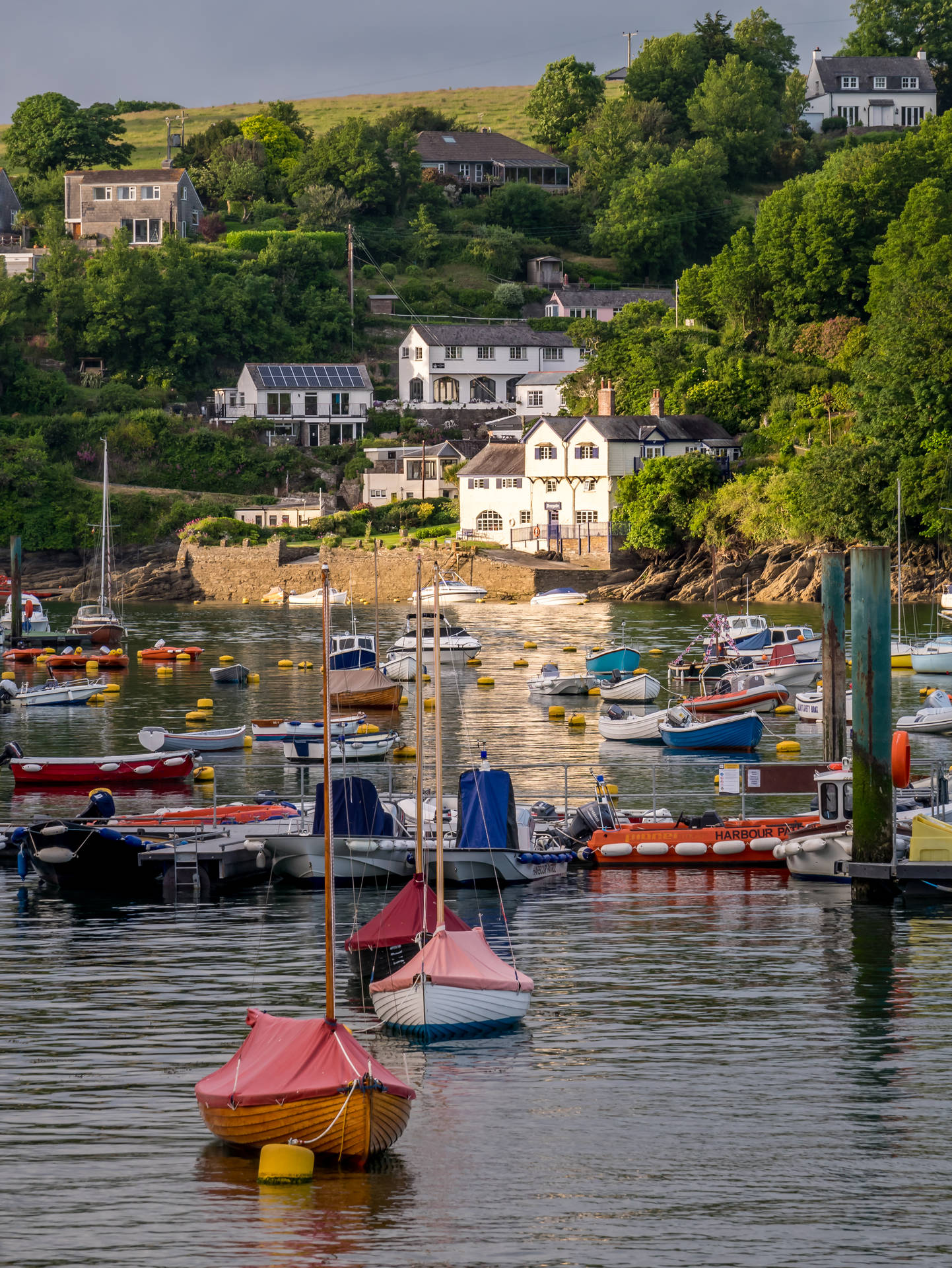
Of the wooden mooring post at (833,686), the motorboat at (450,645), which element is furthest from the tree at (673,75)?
the wooden mooring post at (833,686)

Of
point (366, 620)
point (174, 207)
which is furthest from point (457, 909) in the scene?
point (174, 207)

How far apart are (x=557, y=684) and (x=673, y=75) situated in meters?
135

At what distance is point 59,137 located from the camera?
512 feet

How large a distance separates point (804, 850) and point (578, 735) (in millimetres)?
21118

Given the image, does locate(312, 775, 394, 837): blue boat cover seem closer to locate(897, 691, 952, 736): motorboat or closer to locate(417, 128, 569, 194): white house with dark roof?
locate(897, 691, 952, 736): motorboat

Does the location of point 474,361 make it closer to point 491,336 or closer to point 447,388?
point 491,336

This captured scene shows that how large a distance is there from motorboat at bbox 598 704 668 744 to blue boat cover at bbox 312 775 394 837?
20.1m

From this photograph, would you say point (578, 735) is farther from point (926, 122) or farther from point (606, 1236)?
point (926, 122)

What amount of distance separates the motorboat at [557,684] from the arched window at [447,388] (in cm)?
7867

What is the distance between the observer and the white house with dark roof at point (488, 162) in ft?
563

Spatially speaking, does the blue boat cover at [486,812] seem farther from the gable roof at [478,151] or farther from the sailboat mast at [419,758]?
the gable roof at [478,151]

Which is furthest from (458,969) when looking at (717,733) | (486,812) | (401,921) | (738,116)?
(738,116)

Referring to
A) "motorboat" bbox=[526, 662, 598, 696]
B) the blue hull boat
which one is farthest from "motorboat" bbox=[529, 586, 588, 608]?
"motorboat" bbox=[526, 662, 598, 696]

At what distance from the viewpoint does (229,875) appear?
32.0 m
